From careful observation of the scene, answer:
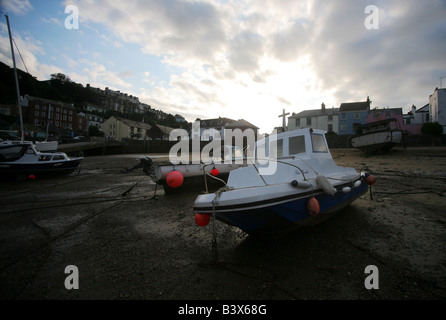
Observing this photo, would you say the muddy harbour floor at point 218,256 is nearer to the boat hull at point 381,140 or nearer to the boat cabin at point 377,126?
the boat hull at point 381,140

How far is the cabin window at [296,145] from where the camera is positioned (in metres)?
4.45

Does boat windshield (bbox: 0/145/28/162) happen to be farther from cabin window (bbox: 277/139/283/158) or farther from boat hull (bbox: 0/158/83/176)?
cabin window (bbox: 277/139/283/158)

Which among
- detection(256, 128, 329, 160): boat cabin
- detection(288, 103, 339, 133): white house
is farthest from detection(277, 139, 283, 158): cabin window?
detection(288, 103, 339, 133): white house

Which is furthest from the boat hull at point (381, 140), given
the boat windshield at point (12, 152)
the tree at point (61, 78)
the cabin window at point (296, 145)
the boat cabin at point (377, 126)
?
the tree at point (61, 78)

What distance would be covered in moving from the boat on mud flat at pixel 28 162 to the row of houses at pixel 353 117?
38831 millimetres

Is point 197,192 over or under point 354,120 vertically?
under

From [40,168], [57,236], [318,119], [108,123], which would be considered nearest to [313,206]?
[57,236]

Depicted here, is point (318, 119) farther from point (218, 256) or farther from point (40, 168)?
point (218, 256)

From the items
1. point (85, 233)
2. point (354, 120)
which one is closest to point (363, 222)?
point (85, 233)

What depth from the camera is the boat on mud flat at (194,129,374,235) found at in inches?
115

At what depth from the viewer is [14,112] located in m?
63.6

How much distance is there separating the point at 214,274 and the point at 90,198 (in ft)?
23.8

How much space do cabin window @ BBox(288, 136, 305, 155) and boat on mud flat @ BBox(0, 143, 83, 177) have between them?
14.4 m
